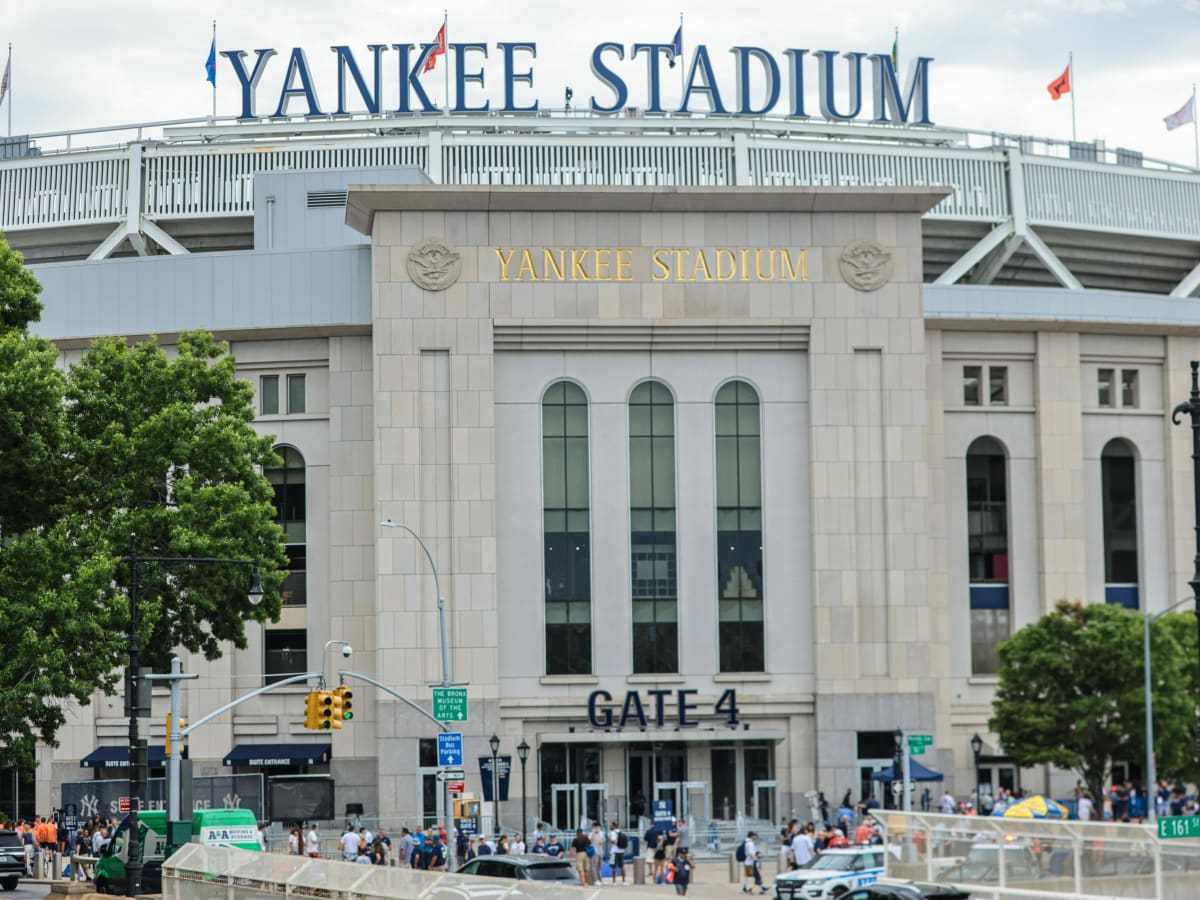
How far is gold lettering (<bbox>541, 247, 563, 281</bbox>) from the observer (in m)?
68.8

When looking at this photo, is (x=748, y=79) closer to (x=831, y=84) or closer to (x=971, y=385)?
(x=831, y=84)

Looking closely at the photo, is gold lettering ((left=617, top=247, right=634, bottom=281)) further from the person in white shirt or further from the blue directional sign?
the person in white shirt

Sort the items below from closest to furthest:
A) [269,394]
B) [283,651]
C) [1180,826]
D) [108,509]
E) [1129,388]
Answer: [1180,826], [108,509], [283,651], [269,394], [1129,388]

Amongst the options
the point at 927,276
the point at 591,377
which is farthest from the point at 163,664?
the point at 927,276

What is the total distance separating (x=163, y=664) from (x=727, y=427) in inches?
1052

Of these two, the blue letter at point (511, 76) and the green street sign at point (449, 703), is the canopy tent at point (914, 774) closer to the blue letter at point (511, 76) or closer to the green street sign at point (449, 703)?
the green street sign at point (449, 703)

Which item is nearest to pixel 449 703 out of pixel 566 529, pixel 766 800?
pixel 566 529

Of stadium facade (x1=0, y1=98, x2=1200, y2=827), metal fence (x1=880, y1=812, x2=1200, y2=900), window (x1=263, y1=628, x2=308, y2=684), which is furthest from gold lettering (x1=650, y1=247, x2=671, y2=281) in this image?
metal fence (x1=880, y1=812, x2=1200, y2=900)

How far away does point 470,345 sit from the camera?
6844 centimetres

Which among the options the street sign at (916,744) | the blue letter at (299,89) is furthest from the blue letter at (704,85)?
the street sign at (916,744)

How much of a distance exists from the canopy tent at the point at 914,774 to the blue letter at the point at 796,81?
29534 millimetres

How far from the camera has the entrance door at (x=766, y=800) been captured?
6769cm

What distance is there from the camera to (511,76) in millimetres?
80875

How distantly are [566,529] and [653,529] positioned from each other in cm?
315
